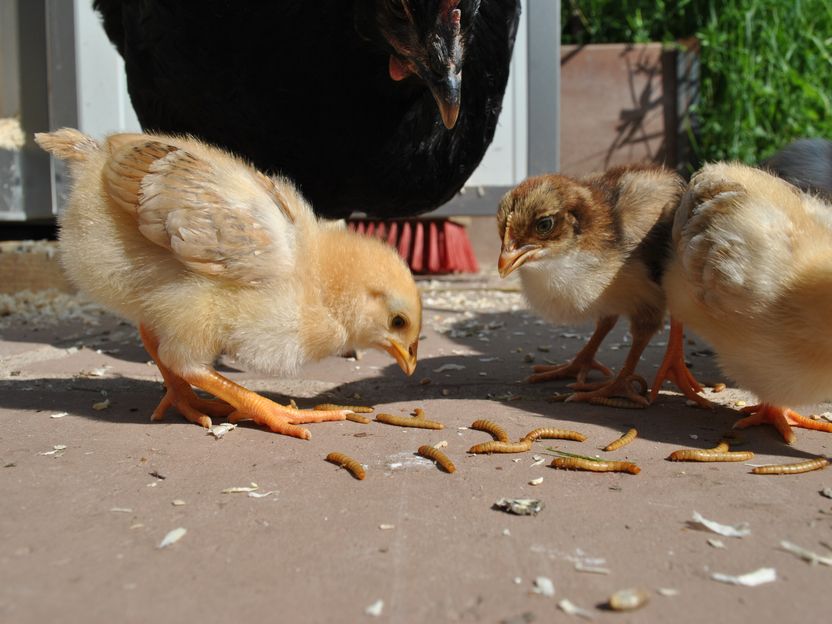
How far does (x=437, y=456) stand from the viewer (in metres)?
1.89

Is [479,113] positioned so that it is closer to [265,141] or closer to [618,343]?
[265,141]

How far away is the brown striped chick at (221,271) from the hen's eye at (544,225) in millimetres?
487

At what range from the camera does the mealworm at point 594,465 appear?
6.00ft

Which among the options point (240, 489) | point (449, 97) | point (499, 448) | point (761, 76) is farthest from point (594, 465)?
point (761, 76)

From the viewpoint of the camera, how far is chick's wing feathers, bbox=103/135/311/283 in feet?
6.74

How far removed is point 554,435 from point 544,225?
0.73 meters

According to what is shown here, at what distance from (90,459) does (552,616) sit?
1214 millimetres

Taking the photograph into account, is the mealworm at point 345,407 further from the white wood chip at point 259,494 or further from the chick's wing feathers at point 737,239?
the chick's wing feathers at point 737,239

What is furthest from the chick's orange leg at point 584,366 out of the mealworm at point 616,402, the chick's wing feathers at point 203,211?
the chick's wing feathers at point 203,211

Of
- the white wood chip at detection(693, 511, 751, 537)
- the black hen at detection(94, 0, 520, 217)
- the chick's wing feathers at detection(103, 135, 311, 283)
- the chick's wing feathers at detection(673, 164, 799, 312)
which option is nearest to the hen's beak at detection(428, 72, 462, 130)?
the black hen at detection(94, 0, 520, 217)

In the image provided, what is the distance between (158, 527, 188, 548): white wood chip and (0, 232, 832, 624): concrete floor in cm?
2

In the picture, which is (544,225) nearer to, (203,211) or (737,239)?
→ (737,239)

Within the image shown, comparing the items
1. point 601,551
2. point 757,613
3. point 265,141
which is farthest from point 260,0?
point 757,613

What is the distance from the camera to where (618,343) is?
3555 millimetres
